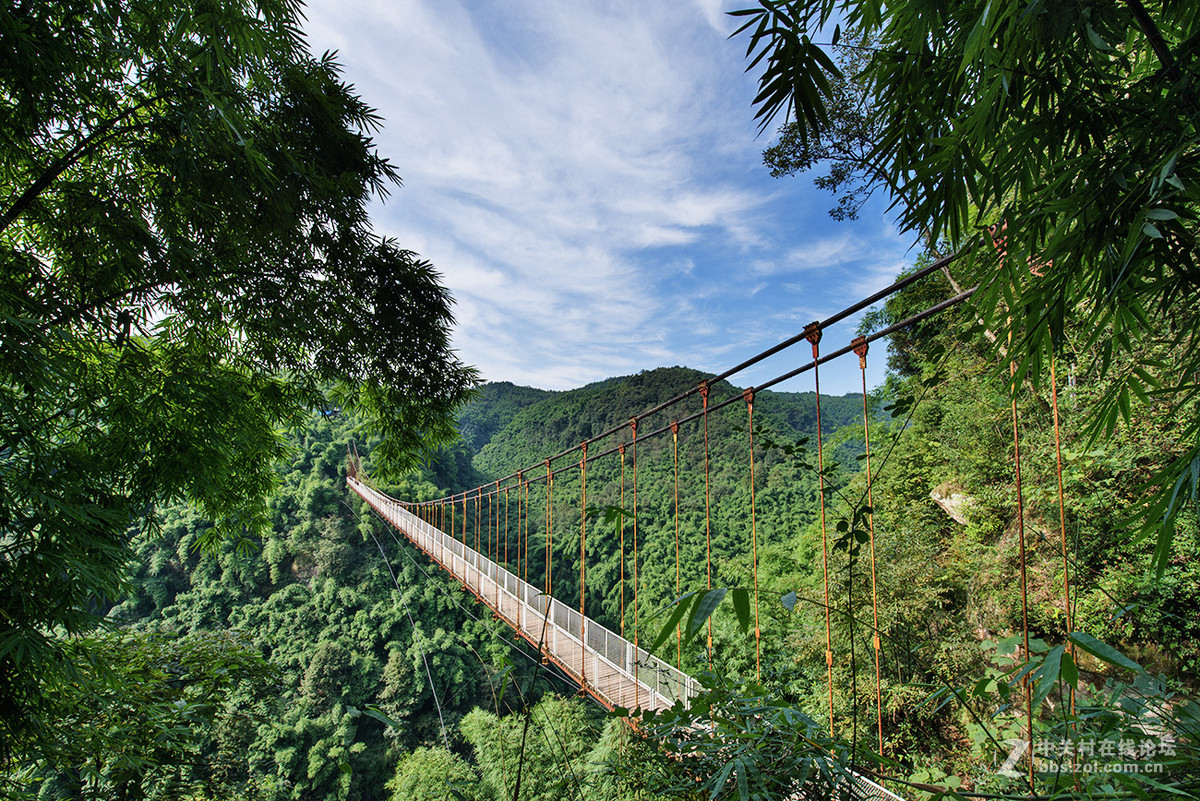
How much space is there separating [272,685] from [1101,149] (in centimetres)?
372

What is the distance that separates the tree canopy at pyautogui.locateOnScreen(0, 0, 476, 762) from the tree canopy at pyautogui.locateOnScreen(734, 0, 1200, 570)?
1.60 m

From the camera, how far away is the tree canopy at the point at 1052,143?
1.40 feet

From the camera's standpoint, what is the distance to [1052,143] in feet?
1.72

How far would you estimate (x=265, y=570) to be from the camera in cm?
1581

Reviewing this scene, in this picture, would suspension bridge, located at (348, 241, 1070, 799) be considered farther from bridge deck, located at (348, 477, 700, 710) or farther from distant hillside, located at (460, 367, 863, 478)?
distant hillside, located at (460, 367, 863, 478)

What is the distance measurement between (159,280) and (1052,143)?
2.30 meters

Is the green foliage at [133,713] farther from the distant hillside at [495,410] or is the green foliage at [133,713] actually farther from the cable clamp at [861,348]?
the distant hillside at [495,410]

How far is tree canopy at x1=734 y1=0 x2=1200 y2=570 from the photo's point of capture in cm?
43

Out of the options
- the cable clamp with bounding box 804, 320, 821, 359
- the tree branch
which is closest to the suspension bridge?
the cable clamp with bounding box 804, 320, 821, 359

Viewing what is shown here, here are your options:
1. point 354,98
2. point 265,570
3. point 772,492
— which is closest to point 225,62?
point 354,98

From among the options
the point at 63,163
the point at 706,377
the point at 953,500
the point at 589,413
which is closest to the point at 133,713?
the point at 63,163

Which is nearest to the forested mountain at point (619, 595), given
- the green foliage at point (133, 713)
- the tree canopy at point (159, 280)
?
the green foliage at point (133, 713)

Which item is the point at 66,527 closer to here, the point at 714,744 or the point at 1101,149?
the point at 714,744

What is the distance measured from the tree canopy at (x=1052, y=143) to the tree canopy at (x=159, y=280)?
1.60m
